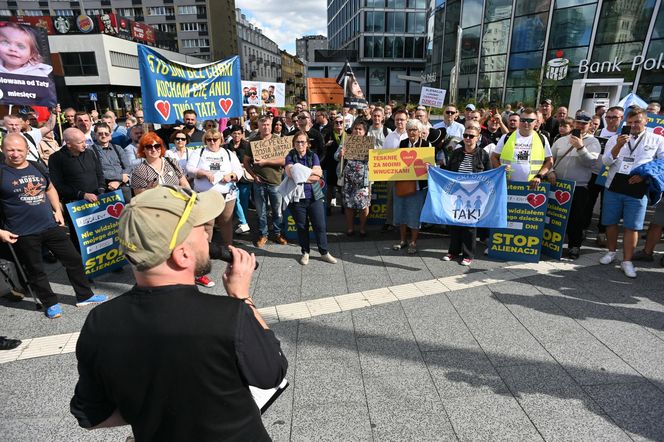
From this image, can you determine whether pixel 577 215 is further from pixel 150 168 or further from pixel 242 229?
pixel 150 168

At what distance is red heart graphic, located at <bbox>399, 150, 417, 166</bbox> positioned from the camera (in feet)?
18.2

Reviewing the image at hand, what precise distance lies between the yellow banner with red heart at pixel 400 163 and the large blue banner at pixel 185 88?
2.78 m

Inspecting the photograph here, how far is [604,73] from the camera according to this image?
22344 mm

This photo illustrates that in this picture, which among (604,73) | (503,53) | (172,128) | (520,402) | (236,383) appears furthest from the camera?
(503,53)

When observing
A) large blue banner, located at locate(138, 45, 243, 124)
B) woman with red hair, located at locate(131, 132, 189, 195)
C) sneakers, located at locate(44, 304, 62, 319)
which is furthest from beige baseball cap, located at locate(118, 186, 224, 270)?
large blue banner, located at locate(138, 45, 243, 124)

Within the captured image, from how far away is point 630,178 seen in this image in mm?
4801

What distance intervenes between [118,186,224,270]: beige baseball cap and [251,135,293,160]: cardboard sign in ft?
16.5

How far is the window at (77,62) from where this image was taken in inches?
1709

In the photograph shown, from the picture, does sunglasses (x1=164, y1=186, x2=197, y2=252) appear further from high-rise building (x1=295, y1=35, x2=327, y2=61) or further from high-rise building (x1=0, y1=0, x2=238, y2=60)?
high-rise building (x1=295, y1=35, x2=327, y2=61)

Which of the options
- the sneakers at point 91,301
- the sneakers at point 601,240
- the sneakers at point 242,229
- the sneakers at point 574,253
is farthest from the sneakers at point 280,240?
the sneakers at point 601,240

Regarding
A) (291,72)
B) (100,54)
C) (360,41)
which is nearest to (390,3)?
(360,41)

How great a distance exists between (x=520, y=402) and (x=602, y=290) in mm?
2545

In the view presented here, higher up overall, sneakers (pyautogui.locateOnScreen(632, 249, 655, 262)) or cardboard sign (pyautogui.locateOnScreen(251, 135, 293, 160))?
cardboard sign (pyautogui.locateOnScreen(251, 135, 293, 160))

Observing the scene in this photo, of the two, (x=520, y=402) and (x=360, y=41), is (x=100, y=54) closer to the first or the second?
(x=360, y=41)
